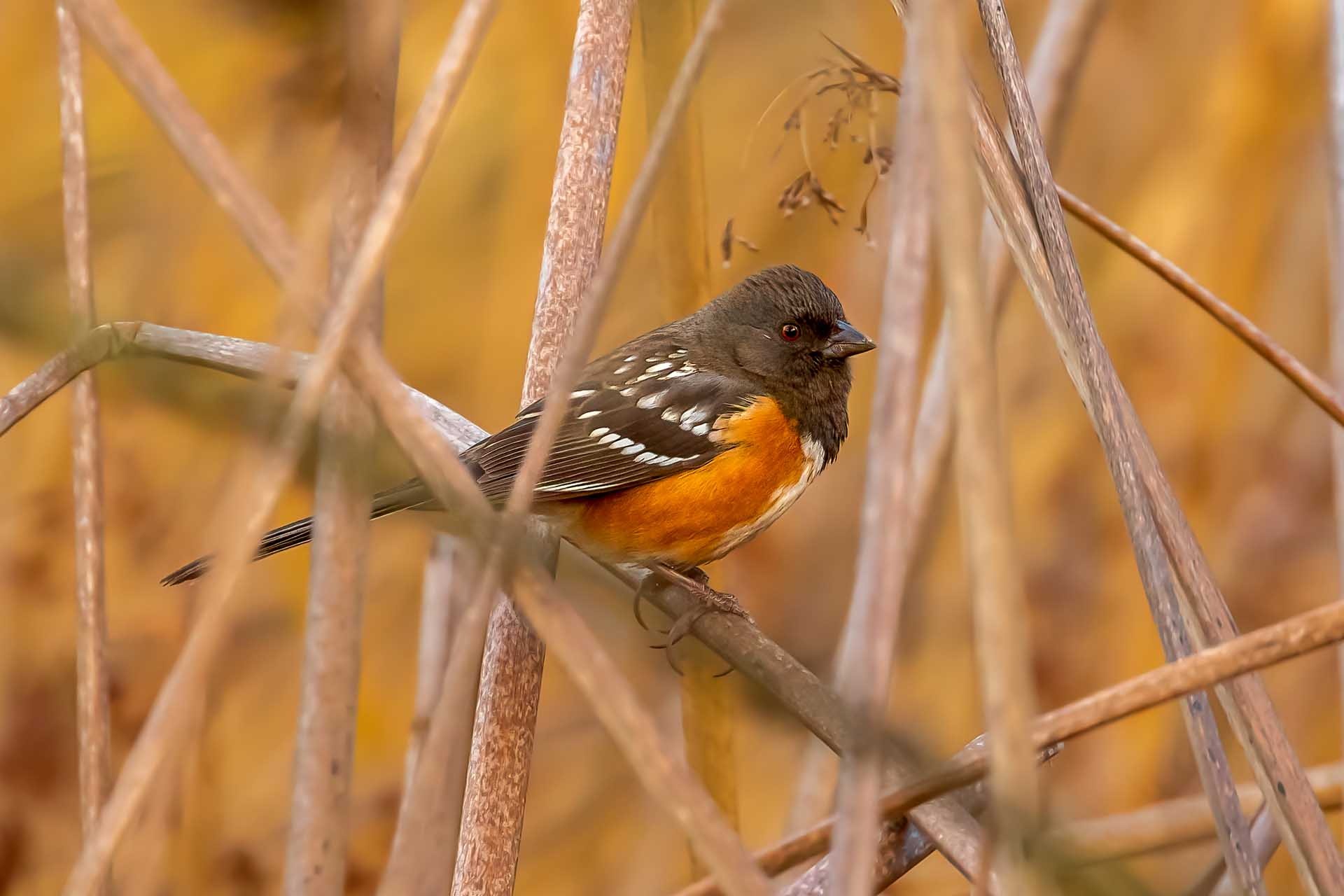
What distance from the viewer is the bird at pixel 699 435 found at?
216 cm

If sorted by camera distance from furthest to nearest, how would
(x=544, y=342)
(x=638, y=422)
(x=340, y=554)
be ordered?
(x=638, y=422), (x=544, y=342), (x=340, y=554)

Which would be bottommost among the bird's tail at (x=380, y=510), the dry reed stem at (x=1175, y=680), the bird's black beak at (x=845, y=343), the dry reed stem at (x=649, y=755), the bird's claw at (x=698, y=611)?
the dry reed stem at (x=1175, y=680)

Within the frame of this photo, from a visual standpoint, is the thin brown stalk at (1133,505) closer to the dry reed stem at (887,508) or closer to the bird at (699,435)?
the dry reed stem at (887,508)

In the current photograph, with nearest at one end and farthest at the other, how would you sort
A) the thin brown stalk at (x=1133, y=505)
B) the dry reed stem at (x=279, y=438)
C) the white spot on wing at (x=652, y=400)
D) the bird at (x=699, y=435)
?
the dry reed stem at (x=279, y=438) < the thin brown stalk at (x=1133, y=505) < the bird at (x=699, y=435) < the white spot on wing at (x=652, y=400)

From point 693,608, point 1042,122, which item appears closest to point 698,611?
point 693,608

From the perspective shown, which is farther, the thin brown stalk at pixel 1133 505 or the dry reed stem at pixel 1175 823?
the dry reed stem at pixel 1175 823

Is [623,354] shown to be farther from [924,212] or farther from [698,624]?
[924,212]

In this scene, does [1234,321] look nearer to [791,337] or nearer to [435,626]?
[791,337]

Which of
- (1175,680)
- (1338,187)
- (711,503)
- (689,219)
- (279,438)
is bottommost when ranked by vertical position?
(1175,680)

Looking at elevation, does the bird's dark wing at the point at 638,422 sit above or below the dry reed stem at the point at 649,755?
above

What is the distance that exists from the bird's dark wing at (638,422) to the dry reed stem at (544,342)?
0.80 feet

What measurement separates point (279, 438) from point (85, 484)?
62 centimetres

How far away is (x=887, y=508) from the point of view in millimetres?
860

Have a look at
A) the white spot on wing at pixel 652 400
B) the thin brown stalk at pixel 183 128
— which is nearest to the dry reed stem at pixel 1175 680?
the thin brown stalk at pixel 183 128
